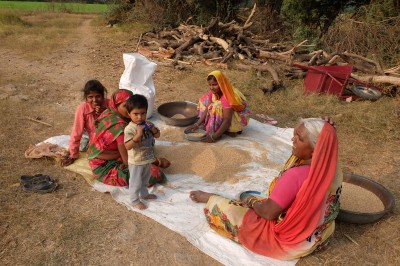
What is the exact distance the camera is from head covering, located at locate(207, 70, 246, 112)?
399 cm

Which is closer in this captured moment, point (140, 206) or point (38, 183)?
point (140, 206)

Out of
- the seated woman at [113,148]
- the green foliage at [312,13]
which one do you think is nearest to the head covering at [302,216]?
the seated woman at [113,148]

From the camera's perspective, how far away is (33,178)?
321 cm

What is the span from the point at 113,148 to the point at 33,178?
872 millimetres

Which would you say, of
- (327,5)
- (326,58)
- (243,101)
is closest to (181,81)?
(243,101)

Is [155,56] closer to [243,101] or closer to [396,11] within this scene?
[243,101]

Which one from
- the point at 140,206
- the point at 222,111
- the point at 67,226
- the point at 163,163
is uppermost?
the point at 222,111

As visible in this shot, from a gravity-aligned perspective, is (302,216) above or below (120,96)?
below

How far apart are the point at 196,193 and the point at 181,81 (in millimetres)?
4222

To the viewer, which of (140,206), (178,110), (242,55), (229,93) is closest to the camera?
(140,206)

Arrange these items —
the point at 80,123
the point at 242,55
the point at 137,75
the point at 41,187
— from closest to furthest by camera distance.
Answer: the point at 41,187 < the point at 80,123 < the point at 137,75 < the point at 242,55

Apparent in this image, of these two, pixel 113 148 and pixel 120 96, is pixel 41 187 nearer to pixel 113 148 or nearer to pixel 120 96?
pixel 113 148

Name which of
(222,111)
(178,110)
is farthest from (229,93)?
(178,110)

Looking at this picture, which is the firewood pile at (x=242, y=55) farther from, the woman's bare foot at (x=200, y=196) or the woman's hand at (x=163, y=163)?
the woman's bare foot at (x=200, y=196)
